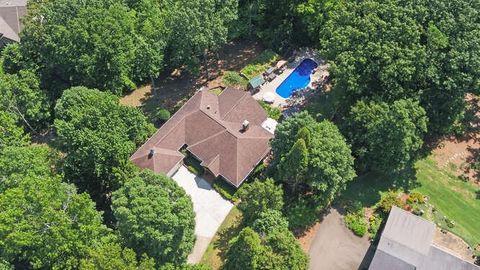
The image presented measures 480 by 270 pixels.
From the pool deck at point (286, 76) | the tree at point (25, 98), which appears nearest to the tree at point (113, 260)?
the tree at point (25, 98)

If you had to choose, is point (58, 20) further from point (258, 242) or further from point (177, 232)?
point (258, 242)

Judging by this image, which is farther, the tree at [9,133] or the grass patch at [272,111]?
the grass patch at [272,111]

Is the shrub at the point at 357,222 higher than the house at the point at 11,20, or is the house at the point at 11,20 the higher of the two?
the house at the point at 11,20

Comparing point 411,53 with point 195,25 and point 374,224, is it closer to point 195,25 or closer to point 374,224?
point 374,224

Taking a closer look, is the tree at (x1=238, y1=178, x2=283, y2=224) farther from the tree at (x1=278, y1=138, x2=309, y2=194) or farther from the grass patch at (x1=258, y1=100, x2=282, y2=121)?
the grass patch at (x1=258, y1=100, x2=282, y2=121)

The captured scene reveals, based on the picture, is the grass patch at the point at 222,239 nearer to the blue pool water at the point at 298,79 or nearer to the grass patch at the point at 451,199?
the blue pool water at the point at 298,79

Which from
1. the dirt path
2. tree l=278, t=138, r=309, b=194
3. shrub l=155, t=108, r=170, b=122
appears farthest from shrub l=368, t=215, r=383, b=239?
shrub l=155, t=108, r=170, b=122

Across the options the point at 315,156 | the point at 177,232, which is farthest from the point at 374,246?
the point at 177,232
